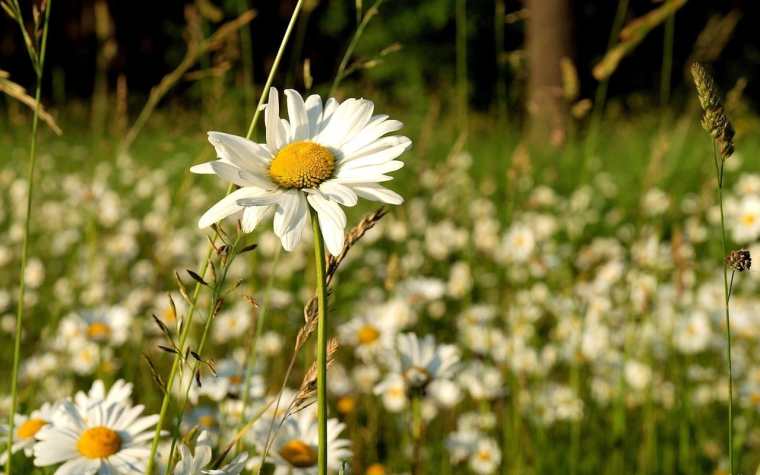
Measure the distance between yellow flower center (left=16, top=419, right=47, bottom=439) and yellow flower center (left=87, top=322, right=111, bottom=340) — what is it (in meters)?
0.75

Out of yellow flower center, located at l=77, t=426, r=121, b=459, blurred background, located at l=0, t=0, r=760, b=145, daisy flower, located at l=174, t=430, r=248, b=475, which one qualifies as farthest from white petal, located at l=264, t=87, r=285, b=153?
blurred background, located at l=0, t=0, r=760, b=145

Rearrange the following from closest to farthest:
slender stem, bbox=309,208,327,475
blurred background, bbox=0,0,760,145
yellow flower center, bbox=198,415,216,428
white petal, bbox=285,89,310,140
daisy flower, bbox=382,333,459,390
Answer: slender stem, bbox=309,208,327,475 < white petal, bbox=285,89,310,140 < daisy flower, bbox=382,333,459,390 < yellow flower center, bbox=198,415,216,428 < blurred background, bbox=0,0,760,145

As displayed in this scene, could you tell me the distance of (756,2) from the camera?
16672mm

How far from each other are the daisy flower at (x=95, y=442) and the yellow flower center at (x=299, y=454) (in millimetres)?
223

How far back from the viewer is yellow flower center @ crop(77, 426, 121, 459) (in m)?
0.95

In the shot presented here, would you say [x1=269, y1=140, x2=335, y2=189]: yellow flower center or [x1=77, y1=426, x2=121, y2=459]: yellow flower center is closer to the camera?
[x1=269, y1=140, x2=335, y2=189]: yellow flower center

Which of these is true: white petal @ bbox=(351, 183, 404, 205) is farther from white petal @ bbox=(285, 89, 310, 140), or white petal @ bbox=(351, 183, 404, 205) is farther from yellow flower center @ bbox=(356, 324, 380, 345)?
yellow flower center @ bbox=(356, 324, 380, 345)

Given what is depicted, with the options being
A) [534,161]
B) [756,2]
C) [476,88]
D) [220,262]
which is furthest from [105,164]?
[756,2]

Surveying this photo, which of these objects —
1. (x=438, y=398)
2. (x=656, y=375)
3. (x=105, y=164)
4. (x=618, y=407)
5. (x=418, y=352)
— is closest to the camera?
(x=418, y=352)

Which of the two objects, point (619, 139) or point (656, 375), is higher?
point (619, 139)

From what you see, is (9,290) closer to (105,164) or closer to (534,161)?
(105,164)

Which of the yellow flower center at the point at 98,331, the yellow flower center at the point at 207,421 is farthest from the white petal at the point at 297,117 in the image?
the yellow flower center at the point at 98,331

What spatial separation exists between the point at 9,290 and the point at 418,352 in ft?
9.33

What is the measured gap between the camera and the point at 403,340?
1.38 m
